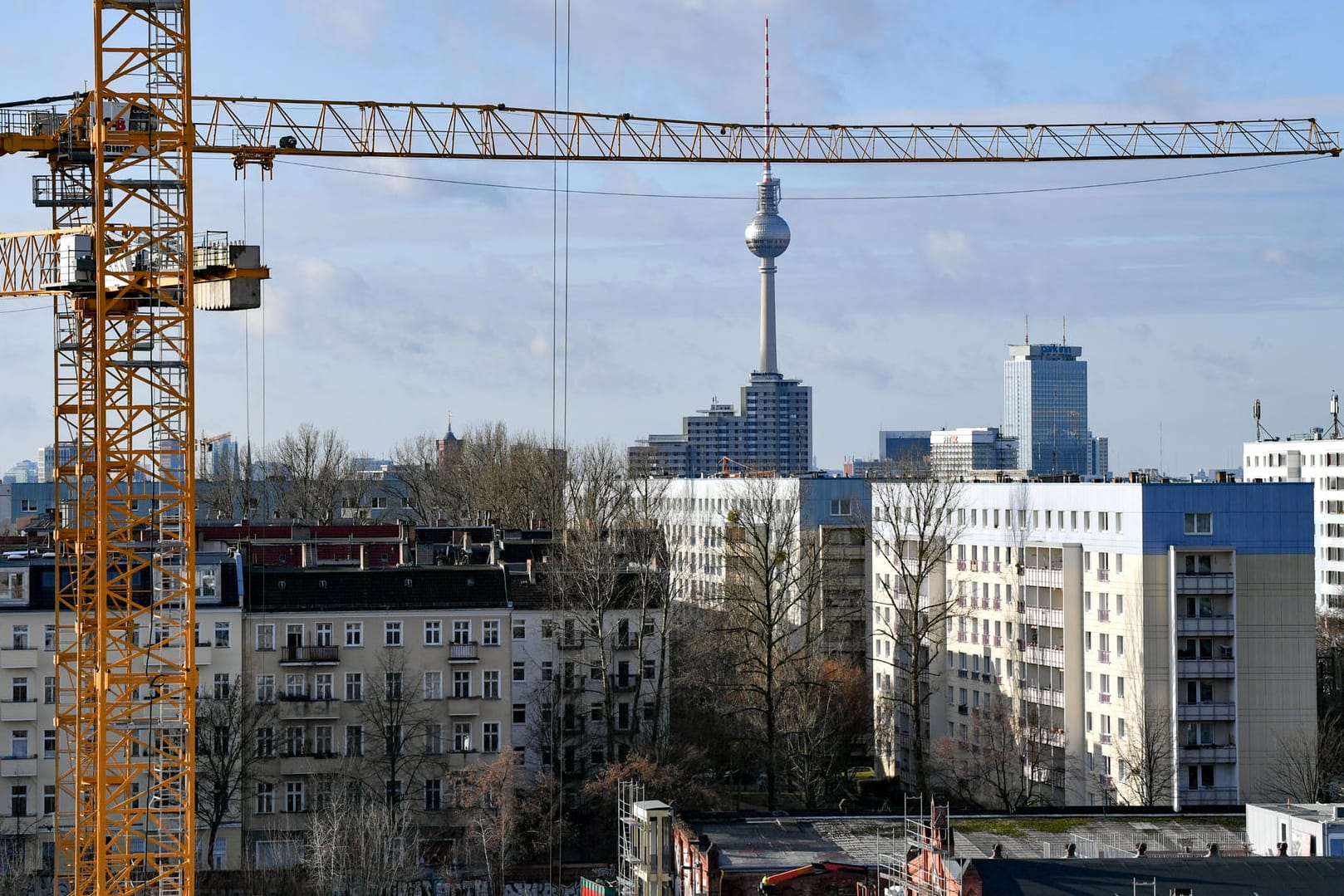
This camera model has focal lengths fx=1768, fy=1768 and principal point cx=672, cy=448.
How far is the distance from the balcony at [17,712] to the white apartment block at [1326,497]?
8673cm

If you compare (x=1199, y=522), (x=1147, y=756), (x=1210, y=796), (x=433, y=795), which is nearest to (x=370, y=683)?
(x=433, y=795)

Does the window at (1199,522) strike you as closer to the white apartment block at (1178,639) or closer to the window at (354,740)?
the white apartment block at (1178,639)

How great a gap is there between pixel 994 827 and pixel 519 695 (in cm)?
2289

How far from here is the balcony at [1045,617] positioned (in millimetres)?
64000

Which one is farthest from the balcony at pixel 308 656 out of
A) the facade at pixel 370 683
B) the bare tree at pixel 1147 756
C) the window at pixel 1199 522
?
the window at pixel 1199 522

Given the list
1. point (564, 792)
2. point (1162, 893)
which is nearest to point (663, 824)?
point (1162, 893)

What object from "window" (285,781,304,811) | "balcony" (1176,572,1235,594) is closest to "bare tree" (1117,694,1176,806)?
"balcony" (1176,572,1235,594)

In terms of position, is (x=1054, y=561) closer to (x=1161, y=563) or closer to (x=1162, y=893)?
(x=1161, y=563)

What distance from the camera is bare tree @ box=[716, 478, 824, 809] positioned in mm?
61250

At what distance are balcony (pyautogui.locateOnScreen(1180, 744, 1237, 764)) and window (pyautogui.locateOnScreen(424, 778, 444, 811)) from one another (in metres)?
24.2

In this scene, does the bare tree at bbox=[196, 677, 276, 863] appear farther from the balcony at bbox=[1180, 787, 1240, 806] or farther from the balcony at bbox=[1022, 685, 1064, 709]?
the balcony at bbox=[1180, 787, 1240, 806]

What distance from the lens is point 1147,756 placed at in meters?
56.4

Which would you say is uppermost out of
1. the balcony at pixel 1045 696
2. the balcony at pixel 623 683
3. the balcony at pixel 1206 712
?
the balcony at pixel 623 683

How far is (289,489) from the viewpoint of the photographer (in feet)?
407
